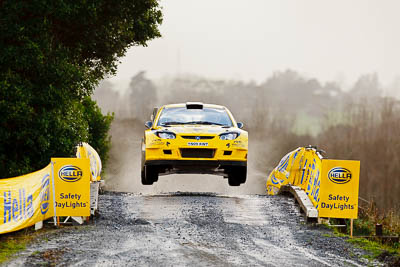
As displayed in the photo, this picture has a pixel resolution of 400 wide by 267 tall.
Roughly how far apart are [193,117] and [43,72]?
164 inches

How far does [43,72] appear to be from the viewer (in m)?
15.1

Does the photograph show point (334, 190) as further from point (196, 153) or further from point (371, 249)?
point (196, 153)

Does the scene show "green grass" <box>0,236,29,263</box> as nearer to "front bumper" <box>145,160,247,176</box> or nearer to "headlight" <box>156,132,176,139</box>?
"front bumper" <box>145,160,247,176</box>

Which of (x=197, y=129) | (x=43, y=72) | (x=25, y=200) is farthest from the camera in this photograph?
(x=43, y=72)

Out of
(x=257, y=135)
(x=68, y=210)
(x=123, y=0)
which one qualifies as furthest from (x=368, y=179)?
(x=68, y=210)

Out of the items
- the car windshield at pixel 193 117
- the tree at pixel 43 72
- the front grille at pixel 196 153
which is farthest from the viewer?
the tree at pixel 43 72

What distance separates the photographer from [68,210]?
38.4 ft

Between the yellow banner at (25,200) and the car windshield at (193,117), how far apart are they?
353 centimetres

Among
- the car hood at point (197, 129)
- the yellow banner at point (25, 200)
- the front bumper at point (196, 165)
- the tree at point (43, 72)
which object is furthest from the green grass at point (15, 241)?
the tree at point (43, 72)

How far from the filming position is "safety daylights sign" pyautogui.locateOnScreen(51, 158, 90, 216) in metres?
11.6

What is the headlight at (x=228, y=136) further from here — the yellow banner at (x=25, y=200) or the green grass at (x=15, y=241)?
the green grass at (x=15, y=241)

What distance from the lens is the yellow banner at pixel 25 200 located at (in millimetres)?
10750

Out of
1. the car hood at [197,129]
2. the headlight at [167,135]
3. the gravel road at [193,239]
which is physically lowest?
the gravel road at [193,239]

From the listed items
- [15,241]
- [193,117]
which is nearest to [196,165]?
[193,117]
